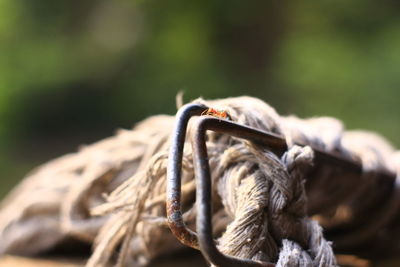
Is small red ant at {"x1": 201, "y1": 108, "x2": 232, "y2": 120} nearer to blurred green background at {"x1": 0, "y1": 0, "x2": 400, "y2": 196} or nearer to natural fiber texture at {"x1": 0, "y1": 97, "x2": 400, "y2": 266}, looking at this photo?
natural fiber texture at {"x1": 0, "y1": 97, "x2": 400, "y2": 266}

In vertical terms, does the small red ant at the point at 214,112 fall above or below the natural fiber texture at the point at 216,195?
above

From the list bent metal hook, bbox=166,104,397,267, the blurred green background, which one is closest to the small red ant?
bent metal hook, bbox=166,104,397,267

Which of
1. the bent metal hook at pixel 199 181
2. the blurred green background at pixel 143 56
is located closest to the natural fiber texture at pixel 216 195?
the bent metal hook at pixel 199 181

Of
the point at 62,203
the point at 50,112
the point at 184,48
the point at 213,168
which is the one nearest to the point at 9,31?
the point at 50,112

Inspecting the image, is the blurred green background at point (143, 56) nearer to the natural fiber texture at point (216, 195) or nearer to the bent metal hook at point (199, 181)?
the natural fiber texture at point (216, 195)

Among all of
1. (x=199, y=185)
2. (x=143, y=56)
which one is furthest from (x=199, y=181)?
(x=143, y=56)

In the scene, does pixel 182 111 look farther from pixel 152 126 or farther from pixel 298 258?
pixel 152 126

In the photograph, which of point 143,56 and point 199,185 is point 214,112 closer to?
point 199,185
